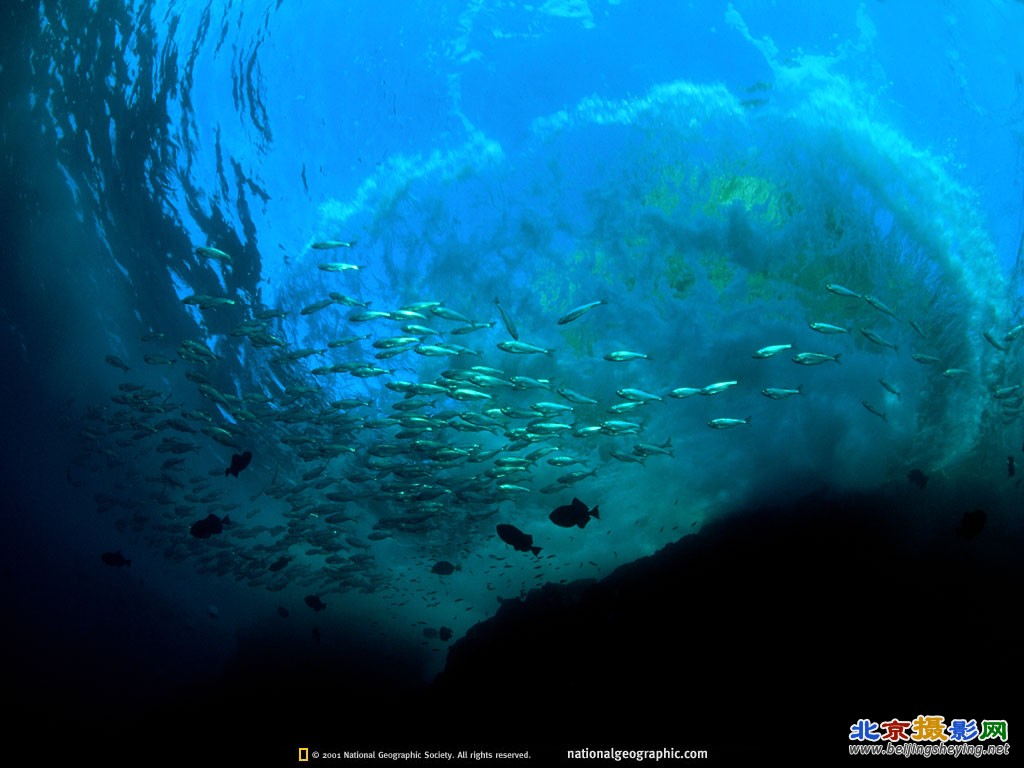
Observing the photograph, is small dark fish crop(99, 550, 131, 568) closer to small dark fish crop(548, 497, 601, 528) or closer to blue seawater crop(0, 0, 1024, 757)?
blue seawater crop(0, 0, 1024, 757)

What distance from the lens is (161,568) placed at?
38188mm

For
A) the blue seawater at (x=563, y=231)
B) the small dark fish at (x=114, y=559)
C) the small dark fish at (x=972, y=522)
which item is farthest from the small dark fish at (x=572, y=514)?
the small dark fish at (x=114, y=559)

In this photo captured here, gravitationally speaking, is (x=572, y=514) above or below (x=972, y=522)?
above

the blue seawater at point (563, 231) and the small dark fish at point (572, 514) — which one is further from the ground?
the blue seawater at point (563, 231)

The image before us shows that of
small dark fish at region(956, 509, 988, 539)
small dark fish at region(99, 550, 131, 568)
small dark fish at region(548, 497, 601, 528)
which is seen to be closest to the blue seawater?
small dark fish at region(548, 497, 601, 528)

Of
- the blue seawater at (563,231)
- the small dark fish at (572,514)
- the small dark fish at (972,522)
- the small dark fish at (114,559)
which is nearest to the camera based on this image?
the small dark fish at (572,514)

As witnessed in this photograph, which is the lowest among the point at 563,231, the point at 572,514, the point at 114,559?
the point at 114,559

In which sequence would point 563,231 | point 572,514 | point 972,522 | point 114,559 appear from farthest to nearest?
point 114,559
point 563,231
point 972,522
point 572,514

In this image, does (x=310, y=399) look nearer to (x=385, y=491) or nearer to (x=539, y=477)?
(x=385, y=491)

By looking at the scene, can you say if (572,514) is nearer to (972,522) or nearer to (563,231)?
(563,231)

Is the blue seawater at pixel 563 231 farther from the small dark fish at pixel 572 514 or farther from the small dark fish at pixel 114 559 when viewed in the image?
the small dark fish at pixel 114 559

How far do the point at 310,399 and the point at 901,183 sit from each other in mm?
17144

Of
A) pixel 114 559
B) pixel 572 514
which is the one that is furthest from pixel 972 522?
pixel 114 559

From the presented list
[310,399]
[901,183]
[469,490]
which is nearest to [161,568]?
[310,399]
